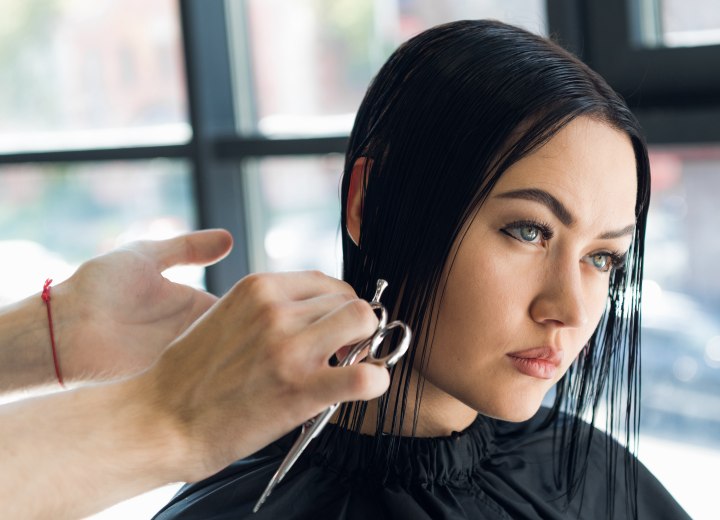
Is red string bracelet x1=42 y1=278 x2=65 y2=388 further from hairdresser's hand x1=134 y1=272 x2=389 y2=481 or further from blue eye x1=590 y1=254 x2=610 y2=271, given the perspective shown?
blue eye x1=590 y1=254 x2=610 y2=271

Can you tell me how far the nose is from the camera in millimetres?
1108

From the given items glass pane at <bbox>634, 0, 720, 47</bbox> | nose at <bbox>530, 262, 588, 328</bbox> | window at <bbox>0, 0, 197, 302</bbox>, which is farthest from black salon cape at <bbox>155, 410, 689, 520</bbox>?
window at <bbox>0, 0, 197, 302</bbox>

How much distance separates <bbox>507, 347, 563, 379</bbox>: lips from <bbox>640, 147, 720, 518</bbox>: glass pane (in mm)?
881

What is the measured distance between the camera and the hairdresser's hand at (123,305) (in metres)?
1.32

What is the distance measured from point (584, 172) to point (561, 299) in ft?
0.53

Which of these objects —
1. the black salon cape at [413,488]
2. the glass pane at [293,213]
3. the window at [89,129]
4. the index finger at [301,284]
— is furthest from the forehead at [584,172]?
the window at [89,129]

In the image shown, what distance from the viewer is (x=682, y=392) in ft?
6.53

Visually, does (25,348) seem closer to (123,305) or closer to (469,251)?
(123,305)

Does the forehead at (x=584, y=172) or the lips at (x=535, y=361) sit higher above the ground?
the forehead at (x=584, y=172)

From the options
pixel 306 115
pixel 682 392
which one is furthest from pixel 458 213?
pixel 306 115

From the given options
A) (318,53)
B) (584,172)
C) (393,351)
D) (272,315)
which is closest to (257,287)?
(272,315)

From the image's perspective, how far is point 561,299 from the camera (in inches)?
43.9

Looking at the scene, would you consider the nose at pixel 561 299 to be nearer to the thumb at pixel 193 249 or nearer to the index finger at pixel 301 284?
the index finger at pixel 301 284

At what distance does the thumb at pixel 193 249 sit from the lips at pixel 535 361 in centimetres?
45
